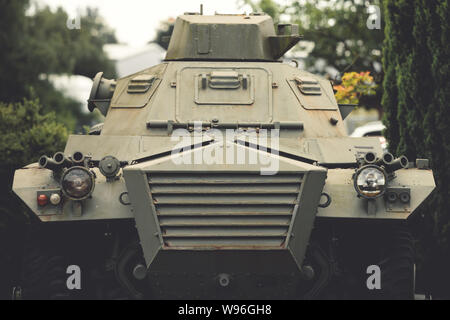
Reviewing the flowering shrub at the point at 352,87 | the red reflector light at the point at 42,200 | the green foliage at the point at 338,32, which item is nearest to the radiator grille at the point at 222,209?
the red reflector light at the point at 42,200

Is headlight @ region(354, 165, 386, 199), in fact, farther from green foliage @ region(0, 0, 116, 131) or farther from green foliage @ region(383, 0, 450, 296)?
green foliage @ region(0, 0, 116, 131)

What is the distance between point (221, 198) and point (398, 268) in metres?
1.74

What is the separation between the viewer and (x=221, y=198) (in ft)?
21.2

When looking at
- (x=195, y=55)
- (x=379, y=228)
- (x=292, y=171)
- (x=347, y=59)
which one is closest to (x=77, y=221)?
(x=292, y=171)

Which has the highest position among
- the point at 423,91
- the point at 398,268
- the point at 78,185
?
the point at 78,185

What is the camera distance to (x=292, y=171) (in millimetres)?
6508

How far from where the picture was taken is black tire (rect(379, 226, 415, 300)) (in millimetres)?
7301

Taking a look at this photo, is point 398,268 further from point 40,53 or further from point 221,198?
point 40,53

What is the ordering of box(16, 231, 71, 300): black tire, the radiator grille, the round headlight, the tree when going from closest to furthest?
the radiator grille → the round headlight → box(16, 231, 71, 300): black tire → the tree

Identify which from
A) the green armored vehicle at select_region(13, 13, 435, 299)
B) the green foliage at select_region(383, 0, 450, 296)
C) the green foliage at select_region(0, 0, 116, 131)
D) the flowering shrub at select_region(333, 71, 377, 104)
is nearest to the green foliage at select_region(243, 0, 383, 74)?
the green foliage at select_region(0, 0, 116, 131)

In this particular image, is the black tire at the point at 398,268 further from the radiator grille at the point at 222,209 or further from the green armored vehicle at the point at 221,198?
the radiator grille at the point at 222,209

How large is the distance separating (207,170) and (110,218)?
3.07 feet

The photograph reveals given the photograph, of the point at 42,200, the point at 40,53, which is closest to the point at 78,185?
the point at 42,200
